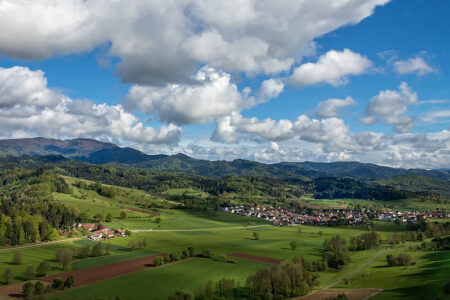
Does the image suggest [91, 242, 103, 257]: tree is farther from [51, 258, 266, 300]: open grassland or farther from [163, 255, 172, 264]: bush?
[51, 258, 266, 300]: open grassland

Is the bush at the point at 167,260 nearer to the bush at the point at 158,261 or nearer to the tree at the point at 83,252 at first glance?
the bush at the point at 158,261

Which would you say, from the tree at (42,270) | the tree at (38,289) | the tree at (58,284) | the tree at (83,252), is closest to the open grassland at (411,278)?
the tree at (58,284)

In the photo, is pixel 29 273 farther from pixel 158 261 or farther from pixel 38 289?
pixel 158 261

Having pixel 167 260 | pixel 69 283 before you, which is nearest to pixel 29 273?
pixel 69 283

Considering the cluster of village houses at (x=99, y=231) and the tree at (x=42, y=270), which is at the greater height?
the tree at (x=42, y=270)

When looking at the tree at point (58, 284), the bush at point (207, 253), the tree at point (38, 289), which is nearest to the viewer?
the tree at point (38, 289)

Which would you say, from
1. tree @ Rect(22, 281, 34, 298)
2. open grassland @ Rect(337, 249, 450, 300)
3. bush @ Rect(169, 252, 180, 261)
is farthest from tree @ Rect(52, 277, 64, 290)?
A: open grassland @ Rect(337, 249, 450, 300)
